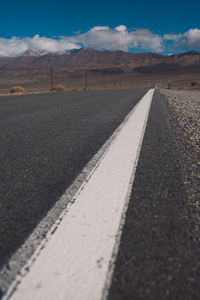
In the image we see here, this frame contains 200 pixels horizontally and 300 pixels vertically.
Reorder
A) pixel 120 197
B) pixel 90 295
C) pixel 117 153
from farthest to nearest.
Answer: pixel 117 153
pixel 120 197
pixel 90 295

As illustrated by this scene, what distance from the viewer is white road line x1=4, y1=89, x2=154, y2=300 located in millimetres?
868

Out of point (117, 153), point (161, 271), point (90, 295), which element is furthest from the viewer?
point (117, 153)

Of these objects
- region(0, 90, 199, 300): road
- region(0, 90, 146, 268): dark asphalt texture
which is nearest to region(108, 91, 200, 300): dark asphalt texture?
region(0, 90, 199, 300): road

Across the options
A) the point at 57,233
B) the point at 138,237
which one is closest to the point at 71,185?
the point at 57,233

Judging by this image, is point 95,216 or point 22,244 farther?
point 95,216

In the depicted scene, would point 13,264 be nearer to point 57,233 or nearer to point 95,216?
point 57,233

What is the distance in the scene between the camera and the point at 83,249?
1.08 metres

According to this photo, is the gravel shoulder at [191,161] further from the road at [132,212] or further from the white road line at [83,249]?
the white road line at [83,249]

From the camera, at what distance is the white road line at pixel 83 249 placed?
0.87 metres

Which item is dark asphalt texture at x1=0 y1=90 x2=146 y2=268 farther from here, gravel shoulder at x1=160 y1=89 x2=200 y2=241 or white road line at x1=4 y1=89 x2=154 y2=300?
gravel shoulder at x1=160 y1=89 x2=200 y2=241

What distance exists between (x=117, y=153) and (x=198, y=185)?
3.07 feet

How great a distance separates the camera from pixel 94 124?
4266mm

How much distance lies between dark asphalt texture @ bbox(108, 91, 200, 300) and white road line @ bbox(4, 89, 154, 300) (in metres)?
0.06

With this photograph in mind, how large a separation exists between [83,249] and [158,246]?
34cm
